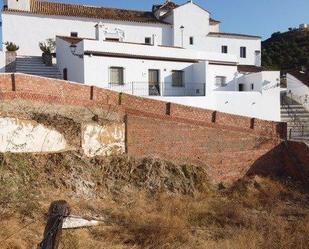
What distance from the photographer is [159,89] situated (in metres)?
24.0

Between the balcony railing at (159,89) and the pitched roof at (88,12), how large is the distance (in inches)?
405

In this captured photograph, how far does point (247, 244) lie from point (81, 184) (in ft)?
19.1

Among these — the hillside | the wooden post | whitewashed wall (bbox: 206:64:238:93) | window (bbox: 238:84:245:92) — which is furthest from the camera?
the hillside

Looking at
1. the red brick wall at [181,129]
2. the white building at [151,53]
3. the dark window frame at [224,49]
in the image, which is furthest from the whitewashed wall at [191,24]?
the red brick wall at [181,129]

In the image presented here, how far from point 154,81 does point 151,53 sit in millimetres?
1542

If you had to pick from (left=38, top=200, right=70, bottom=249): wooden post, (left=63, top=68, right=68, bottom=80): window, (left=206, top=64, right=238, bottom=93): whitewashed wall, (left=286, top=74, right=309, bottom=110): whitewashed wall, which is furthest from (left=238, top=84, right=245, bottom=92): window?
(left=38, top=200, right=70, bottom=249): wooden post

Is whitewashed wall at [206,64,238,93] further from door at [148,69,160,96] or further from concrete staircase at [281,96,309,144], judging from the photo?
concrete staircase at [281,96,309,144]

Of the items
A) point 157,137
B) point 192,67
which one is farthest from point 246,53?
point 157,137

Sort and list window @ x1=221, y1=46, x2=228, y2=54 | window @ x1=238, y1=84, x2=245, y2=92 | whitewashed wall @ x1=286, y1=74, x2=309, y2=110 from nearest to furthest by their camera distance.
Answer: window @ x1=238, y1=84, x2=245, y2=92, whitewashed wall @ x1=286, y1=74, x2=309, y2=110, window @ x1=221, y1=46, x2=228, y2=54

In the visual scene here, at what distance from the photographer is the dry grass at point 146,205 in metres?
10.9

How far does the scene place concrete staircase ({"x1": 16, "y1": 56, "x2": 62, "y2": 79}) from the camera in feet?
78.9

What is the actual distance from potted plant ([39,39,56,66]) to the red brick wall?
11.3m

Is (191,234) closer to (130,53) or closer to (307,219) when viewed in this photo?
(307,219)

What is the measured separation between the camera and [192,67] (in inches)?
989
